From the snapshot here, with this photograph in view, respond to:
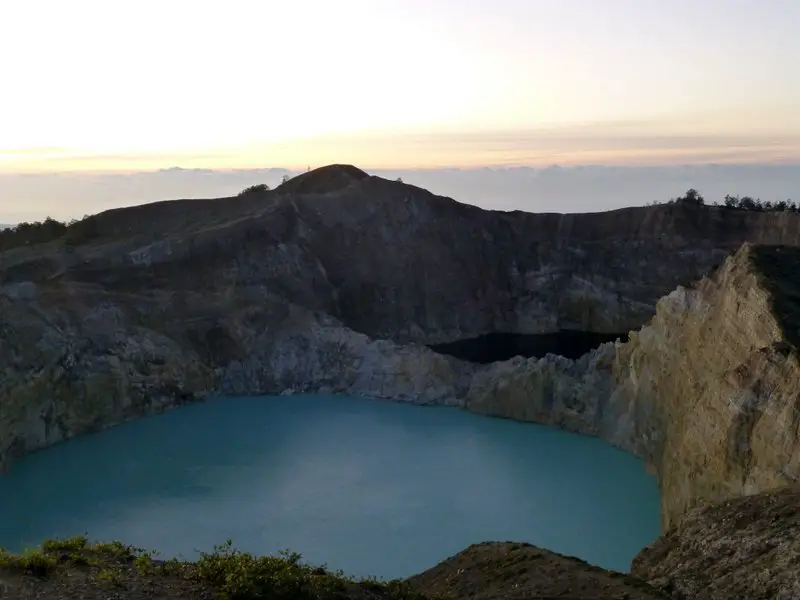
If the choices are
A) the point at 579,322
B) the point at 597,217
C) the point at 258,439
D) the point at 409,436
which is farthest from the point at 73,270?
the point at 597,217

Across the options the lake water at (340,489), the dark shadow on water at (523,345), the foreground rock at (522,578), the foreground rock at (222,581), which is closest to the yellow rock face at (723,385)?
the lake water at (340,489)

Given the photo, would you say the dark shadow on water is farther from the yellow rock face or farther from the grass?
the grass

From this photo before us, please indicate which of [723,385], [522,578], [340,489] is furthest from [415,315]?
[522,578]

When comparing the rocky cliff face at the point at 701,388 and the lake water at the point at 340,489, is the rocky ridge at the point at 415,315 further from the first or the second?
the lake water at the point at 340,489

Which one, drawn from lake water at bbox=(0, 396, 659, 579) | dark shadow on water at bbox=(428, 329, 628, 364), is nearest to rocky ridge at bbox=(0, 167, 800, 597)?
dark shadow on water at bbox=(428, 329, 628, 364)

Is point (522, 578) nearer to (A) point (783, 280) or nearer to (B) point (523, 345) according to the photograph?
(A) point (783, 280)

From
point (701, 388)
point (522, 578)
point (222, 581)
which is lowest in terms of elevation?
point (522, 578)
